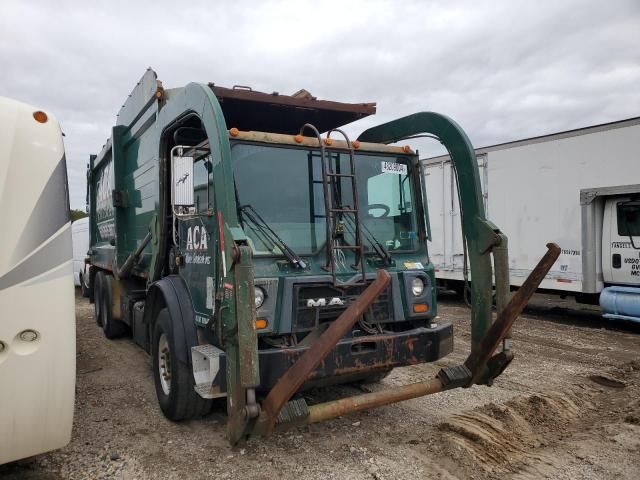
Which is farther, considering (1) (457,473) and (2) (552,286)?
(2) (552,286)

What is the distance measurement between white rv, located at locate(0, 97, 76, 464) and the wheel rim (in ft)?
5.08

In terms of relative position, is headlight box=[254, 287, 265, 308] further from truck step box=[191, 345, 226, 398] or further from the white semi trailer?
the white semi trailer

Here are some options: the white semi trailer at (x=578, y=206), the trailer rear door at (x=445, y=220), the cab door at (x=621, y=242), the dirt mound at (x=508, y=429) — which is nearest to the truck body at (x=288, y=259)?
the dirt mound at (x=508, y=429)

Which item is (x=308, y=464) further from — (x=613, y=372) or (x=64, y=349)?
(x=613, y=372)

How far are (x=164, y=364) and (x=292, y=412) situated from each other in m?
1.85

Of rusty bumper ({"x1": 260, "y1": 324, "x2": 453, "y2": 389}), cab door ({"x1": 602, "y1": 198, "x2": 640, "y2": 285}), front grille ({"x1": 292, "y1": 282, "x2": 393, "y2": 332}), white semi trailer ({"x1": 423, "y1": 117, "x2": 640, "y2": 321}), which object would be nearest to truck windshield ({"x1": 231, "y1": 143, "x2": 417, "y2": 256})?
front grille ({"x1": 292, "y1": 282, "x2": 393, "y2": 332})

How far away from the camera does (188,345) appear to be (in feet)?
13.8

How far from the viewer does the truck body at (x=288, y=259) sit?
3.40 m

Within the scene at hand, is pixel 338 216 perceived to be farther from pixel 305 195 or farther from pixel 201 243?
pixel 201 243

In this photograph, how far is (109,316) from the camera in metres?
7.76

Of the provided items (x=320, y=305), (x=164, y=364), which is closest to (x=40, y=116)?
(x=320, y=305)

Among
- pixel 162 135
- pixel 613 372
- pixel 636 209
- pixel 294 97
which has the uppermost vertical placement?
pixel 294 97

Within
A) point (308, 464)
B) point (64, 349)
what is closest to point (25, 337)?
point (64, 349)

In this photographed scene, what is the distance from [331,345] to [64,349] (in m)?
1.55
